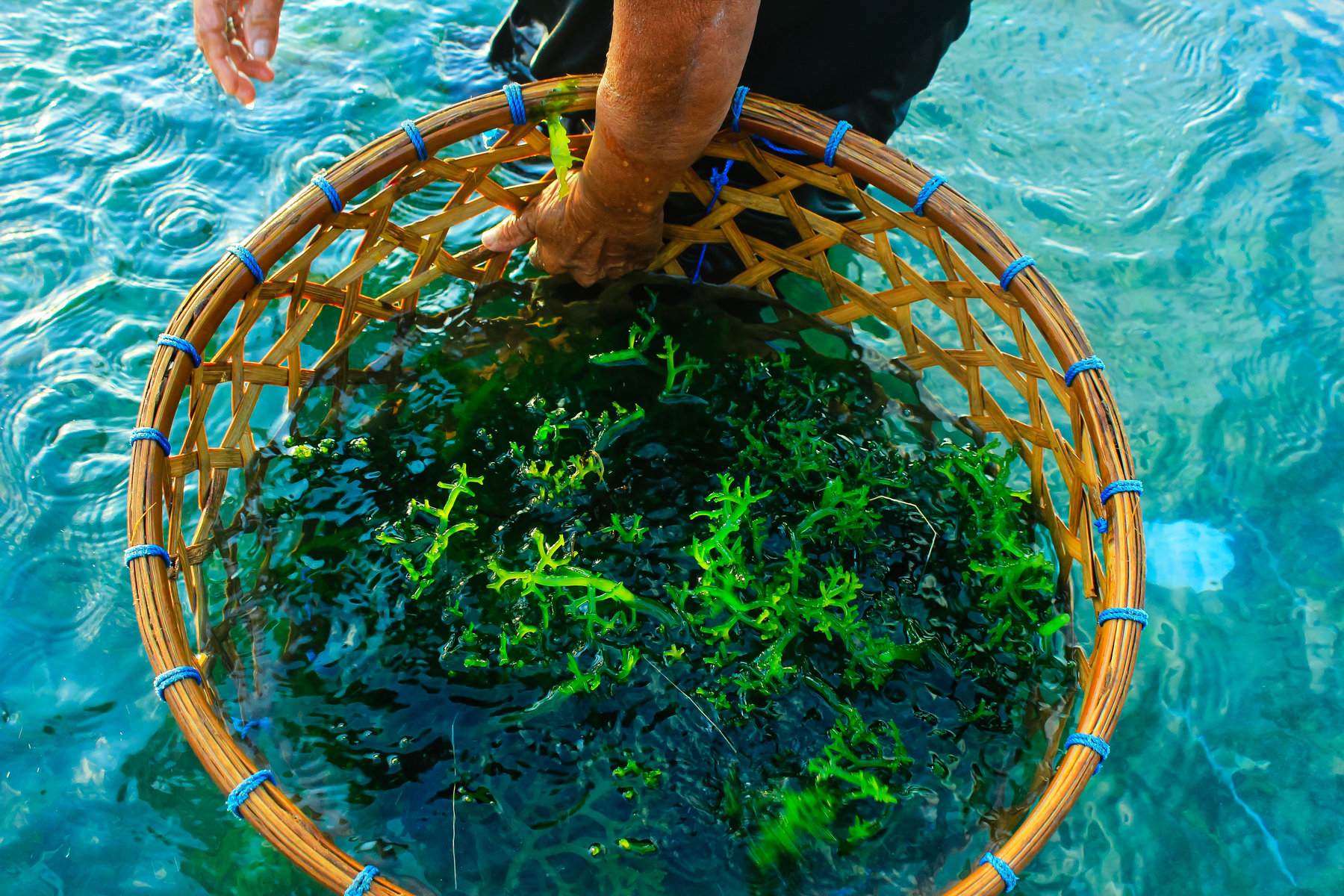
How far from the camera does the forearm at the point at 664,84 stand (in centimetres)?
149

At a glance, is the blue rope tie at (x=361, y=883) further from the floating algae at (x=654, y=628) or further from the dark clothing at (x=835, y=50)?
→ the dark clothing at (x=835, y=50)

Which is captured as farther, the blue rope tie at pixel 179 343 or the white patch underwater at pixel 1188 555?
the white patch underwater at pixel 1188 555

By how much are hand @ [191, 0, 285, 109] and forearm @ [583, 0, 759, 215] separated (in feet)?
2.17

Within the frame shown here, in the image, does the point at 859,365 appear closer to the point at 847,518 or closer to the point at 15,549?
the point at 847,518

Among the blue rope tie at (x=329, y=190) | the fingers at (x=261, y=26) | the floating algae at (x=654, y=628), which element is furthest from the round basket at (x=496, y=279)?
the fingers at (x=261, y=26)

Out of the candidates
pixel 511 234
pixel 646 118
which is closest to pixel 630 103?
pixel 646 118

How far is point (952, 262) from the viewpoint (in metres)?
1.91

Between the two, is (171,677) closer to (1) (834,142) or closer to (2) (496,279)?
(2) (496,279)

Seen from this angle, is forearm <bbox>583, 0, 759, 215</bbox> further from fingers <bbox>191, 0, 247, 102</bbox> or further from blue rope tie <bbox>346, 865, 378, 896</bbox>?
blue rope tie <bbox>346, 865, 378, 896</bbox>

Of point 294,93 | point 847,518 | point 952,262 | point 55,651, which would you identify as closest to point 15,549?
point 55,651

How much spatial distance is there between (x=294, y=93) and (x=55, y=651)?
1.91 m

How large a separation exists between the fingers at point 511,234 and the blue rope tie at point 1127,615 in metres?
1.46

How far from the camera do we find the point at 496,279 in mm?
2266

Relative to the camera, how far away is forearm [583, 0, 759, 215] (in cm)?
149
